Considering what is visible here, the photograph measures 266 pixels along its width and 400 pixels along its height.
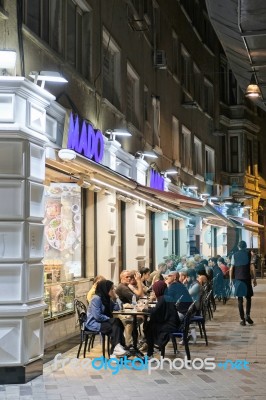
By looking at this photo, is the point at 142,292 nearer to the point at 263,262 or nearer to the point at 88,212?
the point at 88,212

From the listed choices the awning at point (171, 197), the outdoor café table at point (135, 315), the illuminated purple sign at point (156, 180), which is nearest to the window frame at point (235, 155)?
the illuminated purple sign at point (156, 180)

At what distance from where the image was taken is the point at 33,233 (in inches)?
392

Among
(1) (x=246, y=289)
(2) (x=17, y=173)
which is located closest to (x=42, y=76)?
(2) (x=17, y=173)

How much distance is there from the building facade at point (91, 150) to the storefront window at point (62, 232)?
0.04 meters

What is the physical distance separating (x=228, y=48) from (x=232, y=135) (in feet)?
101

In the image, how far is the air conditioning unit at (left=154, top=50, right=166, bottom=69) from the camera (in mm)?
21969

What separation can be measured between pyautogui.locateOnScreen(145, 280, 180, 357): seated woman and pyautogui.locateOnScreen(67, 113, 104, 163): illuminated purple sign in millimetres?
3196

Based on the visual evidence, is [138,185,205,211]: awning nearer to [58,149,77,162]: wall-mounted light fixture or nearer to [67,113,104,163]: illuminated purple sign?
[67,113,104,163]: illuminated purple sign

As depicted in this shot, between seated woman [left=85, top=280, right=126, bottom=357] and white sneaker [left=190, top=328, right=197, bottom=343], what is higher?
seated woman [left=85, top=280, right=126, bottom=357]

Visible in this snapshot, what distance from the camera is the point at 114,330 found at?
11.1 metres

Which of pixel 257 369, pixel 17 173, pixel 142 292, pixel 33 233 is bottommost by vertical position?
pixel 257 369

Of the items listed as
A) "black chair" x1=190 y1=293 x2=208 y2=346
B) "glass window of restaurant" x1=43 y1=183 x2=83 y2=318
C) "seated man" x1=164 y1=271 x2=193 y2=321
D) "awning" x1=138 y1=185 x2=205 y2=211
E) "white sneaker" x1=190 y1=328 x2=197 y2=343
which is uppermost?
"awning" x1=138 y1=185 x2=205 y2=211

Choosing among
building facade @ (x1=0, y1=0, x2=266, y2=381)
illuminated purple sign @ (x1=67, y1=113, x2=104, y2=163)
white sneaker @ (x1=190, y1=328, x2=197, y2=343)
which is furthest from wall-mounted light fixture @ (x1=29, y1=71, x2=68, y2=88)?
white sneaker @ (x1=190, y1=328, x2=197, y2=343)

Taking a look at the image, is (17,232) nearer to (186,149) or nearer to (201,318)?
(201,318)
